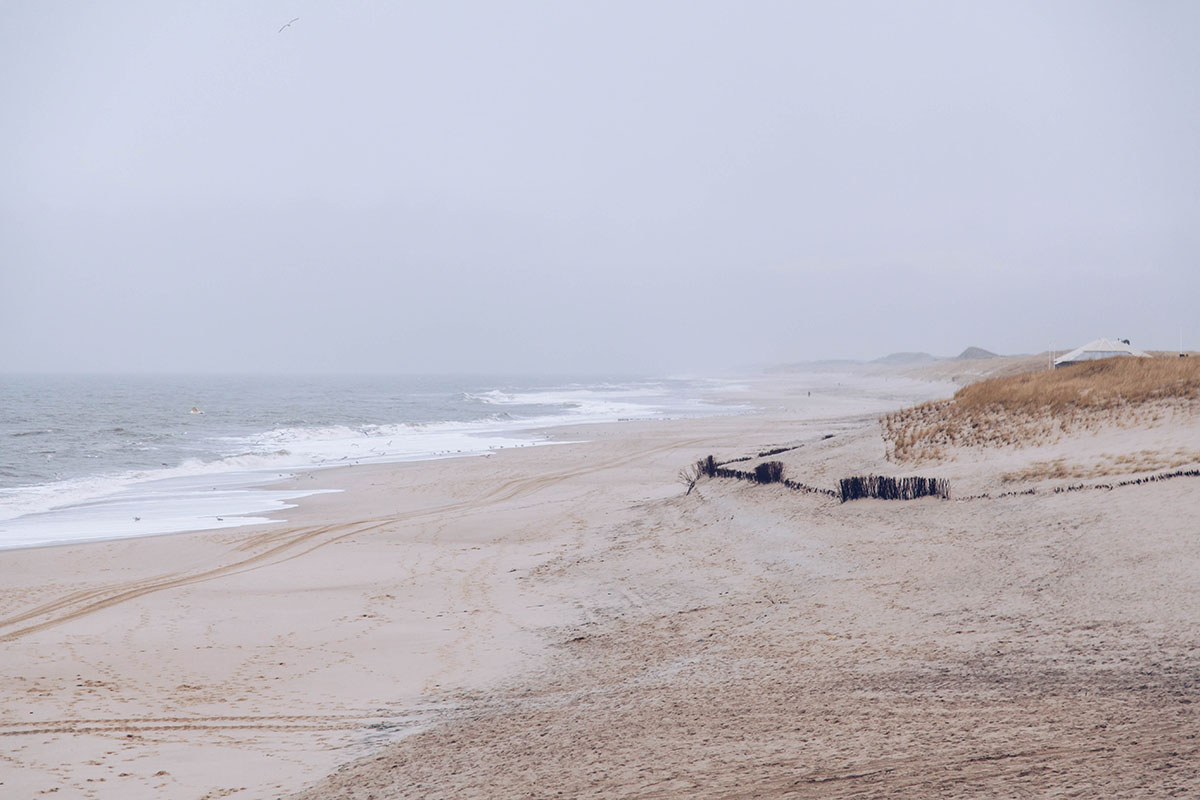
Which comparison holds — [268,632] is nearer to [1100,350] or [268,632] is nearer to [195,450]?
[195,450]

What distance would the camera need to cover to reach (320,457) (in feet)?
106

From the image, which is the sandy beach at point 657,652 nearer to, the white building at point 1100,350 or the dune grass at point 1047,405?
the dune grass at point 1047,405

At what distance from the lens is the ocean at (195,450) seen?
63.5ft

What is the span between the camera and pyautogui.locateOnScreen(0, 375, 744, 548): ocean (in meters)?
19.3

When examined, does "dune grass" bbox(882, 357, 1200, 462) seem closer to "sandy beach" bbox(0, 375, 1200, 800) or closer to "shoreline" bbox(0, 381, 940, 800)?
"sandy beach" bbox(0, 375, 1200, 800)

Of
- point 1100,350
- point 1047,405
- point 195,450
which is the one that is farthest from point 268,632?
point 1100,350

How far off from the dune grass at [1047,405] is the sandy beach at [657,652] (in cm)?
79

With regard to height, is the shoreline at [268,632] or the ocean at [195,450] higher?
the ocean at [195,450]

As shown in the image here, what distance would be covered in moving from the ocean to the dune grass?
47.7 ft

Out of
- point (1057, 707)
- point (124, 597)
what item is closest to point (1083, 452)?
point (1057, 707)

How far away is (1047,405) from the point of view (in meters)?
16.1

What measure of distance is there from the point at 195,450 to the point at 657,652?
103ft

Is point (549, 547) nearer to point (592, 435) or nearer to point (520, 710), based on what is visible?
point (520, 710)

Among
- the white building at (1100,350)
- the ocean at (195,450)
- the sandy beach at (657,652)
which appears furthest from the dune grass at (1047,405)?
the white building at (1100,350)
